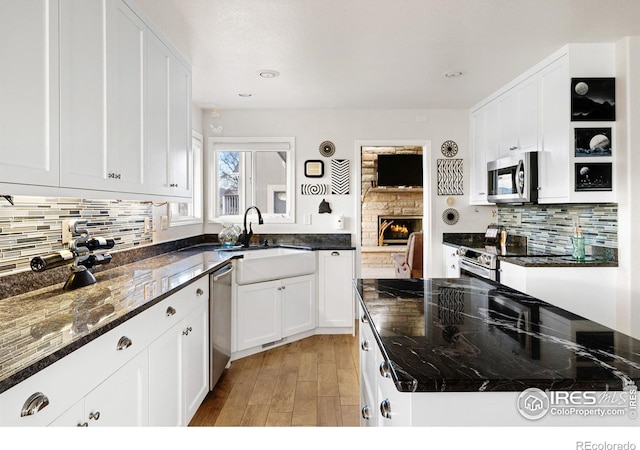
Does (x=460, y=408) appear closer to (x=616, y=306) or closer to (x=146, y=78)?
(x=146, y=78)

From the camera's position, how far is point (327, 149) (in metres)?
4.43

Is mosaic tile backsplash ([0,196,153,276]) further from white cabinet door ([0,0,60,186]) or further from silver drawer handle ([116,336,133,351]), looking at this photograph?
silver drawer handle ([116,336,133,351])

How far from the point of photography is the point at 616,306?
9.18 ft

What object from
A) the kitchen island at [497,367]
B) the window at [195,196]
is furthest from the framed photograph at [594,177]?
the window at [195,196]

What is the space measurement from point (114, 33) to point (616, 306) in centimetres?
360

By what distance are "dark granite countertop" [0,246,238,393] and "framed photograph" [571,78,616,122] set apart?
2.89 metres

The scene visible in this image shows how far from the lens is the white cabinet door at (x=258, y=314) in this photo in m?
3.32

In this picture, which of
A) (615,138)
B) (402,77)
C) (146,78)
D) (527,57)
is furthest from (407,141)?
(146,78)

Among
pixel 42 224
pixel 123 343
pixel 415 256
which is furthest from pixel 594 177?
pixel 42 224

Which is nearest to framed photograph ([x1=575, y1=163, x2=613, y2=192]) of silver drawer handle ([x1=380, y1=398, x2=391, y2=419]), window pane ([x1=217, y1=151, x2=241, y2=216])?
silver drawer handle ([x1=380, y1=398, x2=391, y2=419])

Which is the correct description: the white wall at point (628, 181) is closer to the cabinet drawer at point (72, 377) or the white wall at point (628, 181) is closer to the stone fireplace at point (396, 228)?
the cabinet drawer at point (72, 377)

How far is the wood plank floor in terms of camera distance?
2.35 metres

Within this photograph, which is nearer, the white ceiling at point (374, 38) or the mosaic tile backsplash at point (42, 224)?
the mosaic tile backsplash at point (42, 224)

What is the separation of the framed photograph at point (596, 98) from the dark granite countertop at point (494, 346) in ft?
6.31
